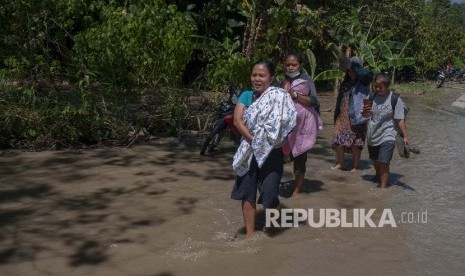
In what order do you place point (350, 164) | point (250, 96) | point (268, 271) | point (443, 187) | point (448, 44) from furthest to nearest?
point (448, 44)
point (350, 164)
point (443, 187)
point (250, 96)
point (268, 271)

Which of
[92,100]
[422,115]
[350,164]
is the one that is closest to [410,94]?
[422,115]

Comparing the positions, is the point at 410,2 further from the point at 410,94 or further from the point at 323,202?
the point at 323,202

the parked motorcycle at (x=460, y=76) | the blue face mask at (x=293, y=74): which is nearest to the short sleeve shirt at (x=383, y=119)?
the blue face mask at (x=293, y=74)

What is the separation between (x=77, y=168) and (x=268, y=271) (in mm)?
3601

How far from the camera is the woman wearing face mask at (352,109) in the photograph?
21.9 feet

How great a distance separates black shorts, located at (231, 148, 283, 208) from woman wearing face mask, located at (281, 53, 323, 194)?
1119 mm

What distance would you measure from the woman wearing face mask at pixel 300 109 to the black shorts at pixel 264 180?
44.1 inches

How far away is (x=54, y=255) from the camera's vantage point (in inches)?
168

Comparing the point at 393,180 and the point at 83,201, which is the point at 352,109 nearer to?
the point at 393,180

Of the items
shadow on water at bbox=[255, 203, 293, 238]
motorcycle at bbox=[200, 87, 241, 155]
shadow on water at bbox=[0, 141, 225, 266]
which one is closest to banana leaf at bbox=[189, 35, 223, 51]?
motorcycle at bbox=[200, 87, 241, 155]

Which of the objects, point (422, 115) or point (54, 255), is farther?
point (422, 115)

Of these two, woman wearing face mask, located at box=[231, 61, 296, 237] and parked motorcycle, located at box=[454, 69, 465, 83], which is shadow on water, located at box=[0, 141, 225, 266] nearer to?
woman wearing face mask, located at box=[231, 61, 296, 237]

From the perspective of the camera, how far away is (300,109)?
6.00m

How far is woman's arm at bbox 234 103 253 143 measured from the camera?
4512 millimetres
